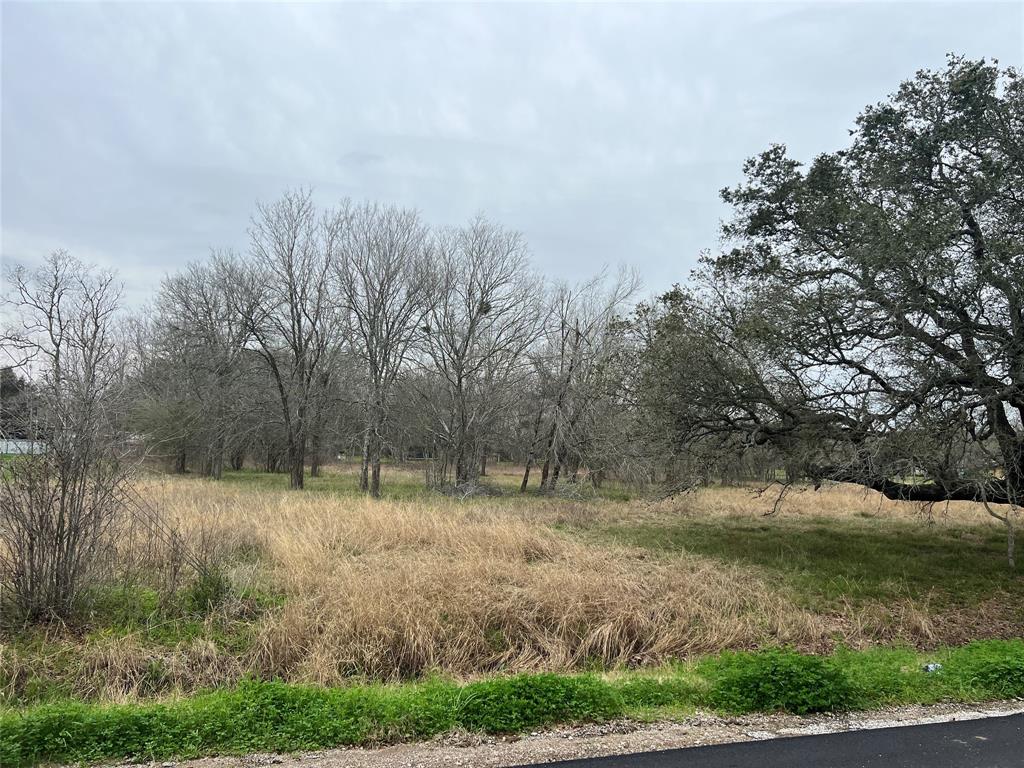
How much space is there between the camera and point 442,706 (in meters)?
4.47

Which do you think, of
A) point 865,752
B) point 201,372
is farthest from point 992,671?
point 201,372

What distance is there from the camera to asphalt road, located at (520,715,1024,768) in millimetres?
3727

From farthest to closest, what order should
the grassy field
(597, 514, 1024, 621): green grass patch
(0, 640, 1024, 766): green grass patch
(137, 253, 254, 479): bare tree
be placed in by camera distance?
(137, 253, 254, 479): bare tree → (597, 514, 1024, 621): green grass patch → the grassy field → (0, 640, 1024, 766): green grass patch

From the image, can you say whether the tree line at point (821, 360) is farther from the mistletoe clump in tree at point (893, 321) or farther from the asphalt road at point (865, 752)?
the asphalt road at point (865, 752)

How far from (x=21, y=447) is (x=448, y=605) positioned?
5.07 metres

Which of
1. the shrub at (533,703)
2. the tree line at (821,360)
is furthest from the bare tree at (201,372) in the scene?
the shrub at (533,703)

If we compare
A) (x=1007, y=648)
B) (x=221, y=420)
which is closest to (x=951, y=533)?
(x=1007, y=648)

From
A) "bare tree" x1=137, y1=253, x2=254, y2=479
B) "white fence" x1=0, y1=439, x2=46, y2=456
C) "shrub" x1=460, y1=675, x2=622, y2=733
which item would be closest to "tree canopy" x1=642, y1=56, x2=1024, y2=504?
"shrub" x1=460, y1=675, x2=622, y2=733

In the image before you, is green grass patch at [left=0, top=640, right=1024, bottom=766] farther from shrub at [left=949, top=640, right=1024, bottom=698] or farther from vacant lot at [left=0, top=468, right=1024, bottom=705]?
vacant lot at [left=0, top=468, right=1024, bottom=705]

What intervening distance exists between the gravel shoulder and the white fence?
4.36 meters

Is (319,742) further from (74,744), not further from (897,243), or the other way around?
(897,243)

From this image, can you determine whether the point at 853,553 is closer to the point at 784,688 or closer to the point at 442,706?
the point at 784,688

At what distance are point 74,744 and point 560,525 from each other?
12.4 m

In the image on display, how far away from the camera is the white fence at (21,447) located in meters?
6.52
